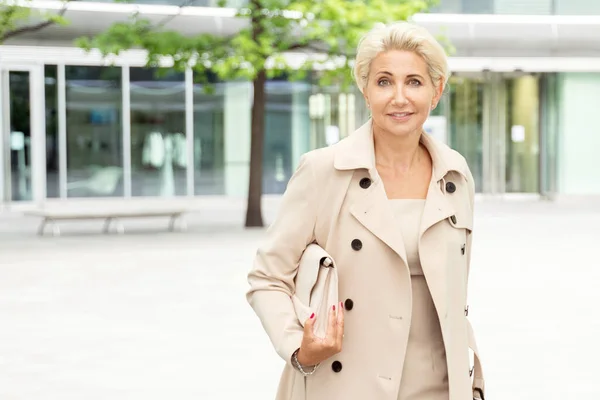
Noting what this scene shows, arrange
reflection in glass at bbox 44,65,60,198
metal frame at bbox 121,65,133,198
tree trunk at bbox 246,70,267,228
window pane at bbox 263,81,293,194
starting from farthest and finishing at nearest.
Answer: window pane at bbox 263,81,293,194, metal frame at bbox 121,65,133,198, reflection in glass at bbox 44,65,60,198, tree trunk at bbox 246,70,267,228

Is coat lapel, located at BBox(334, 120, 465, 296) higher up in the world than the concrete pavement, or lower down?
higher up

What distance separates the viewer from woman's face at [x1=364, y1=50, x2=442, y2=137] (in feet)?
8.55

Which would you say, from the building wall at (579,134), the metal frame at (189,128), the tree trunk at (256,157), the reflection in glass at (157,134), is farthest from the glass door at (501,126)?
the tree trunk at (256,157)

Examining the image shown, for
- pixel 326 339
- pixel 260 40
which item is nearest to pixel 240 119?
pixel 260 40

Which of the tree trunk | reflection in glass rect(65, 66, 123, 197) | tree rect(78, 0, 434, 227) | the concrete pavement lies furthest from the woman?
reflection in glass rect(65, 66, 123, 197)

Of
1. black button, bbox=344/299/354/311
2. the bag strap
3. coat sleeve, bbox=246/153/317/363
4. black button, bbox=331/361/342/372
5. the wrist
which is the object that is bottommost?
the bag strap

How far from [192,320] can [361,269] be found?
6.74 m

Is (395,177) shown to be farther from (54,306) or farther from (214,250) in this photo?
(214,250)

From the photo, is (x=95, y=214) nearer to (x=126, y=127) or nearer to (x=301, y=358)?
(x=126, y=127)

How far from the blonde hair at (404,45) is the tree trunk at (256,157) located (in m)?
17.0

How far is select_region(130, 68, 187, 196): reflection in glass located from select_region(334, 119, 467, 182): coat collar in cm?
2583

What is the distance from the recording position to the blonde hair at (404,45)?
8.45 feet

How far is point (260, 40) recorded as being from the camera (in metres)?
18.4

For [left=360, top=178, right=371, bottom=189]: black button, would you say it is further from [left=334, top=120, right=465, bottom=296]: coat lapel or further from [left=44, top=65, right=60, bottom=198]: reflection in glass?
[left=44, top=65, right=60, bottom=198]: reflection in glass
